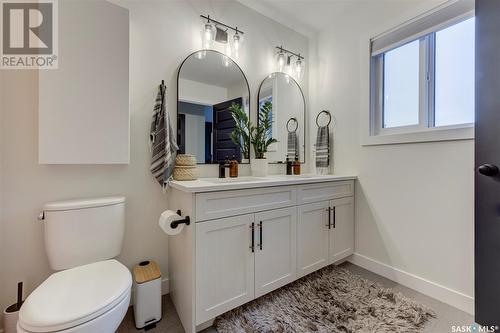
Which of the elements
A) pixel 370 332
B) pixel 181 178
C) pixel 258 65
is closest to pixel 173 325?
pixel 181 178

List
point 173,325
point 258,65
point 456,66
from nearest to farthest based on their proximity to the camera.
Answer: point 173,325, point 456,66, point 258,65

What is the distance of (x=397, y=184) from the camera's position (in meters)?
1.95

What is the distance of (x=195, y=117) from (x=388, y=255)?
2073 mm

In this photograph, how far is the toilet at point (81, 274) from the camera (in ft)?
2.97

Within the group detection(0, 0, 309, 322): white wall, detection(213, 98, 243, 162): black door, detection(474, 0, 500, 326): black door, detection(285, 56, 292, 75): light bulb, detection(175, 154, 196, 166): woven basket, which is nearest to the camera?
detection(474, 0, 500, 326): black door

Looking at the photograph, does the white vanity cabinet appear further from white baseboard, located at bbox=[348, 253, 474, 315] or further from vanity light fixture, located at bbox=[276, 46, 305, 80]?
vanity light fixture, located at bbox=[276, 46, 305, 80]

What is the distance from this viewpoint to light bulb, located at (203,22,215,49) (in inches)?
75.3

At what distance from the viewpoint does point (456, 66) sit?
1.66 meters

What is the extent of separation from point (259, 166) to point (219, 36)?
1199mm

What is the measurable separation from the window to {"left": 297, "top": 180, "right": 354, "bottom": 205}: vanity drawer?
58 centimetres

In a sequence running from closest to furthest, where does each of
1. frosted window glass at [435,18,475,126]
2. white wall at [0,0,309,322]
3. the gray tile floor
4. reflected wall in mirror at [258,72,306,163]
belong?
white wall at [0,0,309,322], the gray tile floor, frosted window glass at [435,18,475,126], reflected wall in mirror at [258,72,306,163]

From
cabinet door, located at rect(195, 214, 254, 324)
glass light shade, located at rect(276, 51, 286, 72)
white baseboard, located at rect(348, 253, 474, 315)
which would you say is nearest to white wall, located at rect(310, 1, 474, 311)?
white baseboard, located at rect(348, 253, 474, 315)

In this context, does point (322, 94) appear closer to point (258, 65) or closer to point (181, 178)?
point (258, 65)

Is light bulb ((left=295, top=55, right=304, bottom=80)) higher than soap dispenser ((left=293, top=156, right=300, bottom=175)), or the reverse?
light bulb ((left=295, top=55, right=304, bottom=80))
